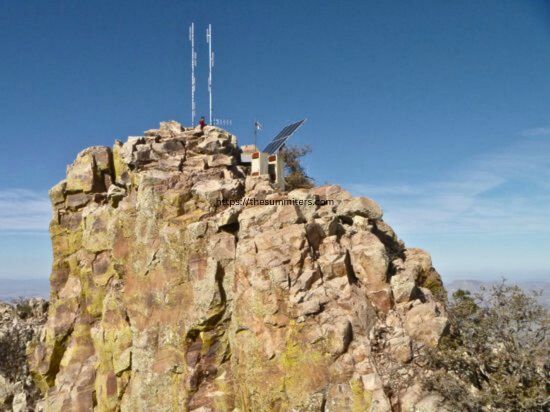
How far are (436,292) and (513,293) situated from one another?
7730 millimetres

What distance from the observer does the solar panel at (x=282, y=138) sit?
1913 inches

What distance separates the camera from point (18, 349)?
63000 millimetres

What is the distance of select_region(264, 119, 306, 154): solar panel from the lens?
4859 centimetres

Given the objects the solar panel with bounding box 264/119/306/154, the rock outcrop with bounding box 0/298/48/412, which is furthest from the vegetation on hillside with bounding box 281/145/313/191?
the rock outcrop with bounding box 0/298/48/412

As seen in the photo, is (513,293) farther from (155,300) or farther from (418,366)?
(155,300)

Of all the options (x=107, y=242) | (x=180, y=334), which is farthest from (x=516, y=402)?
(x=107, y=242)

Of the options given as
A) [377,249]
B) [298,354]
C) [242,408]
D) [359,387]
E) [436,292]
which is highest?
[377,249]

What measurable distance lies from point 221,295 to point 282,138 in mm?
20882

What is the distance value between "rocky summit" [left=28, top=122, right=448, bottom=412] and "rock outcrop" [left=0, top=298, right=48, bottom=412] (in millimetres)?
12053

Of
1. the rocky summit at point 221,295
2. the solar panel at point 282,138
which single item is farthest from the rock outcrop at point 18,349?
the solar panel at point 282,138

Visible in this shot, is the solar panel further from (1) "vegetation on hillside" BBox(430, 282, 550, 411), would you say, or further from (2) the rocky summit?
(1) "vegetation on hillside" BBox(430, 282, 550, 411)

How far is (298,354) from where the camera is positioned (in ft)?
101

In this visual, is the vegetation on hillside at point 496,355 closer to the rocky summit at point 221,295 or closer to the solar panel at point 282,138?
the rocky summit at point 221,295

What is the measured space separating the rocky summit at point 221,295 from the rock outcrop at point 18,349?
1205cm
